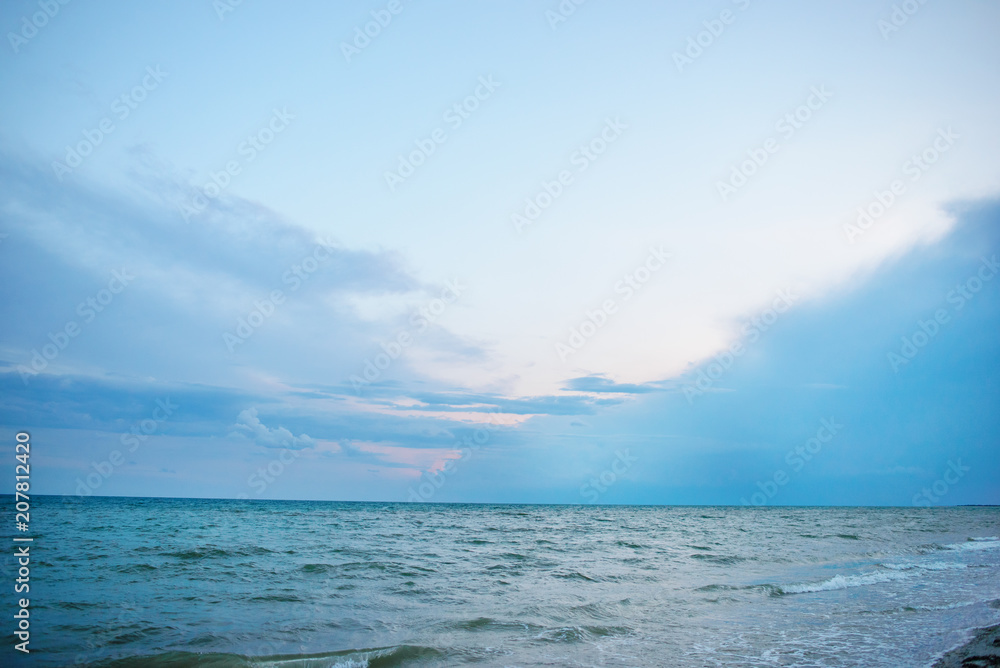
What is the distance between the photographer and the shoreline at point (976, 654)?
8.52 m

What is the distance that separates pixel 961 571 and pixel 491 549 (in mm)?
19106

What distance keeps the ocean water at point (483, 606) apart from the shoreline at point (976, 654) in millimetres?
296

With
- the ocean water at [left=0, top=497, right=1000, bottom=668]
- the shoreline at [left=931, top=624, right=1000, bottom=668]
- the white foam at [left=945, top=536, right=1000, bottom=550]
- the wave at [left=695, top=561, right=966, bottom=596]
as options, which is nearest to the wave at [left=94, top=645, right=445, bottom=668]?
the ocean water at [left=0, top=497, right=1000, bottom=668]

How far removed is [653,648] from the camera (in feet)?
34.7

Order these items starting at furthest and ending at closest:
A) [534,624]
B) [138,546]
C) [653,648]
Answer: [138,546]
[534,624]
[653,648]

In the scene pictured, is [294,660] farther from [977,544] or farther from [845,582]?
[977,544]

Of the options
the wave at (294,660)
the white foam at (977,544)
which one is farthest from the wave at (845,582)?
the wave at (294,660)

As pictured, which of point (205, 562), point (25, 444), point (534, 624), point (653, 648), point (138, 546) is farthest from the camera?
point (138, 546)

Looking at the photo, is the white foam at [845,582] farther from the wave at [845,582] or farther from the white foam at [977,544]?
the white foam at [977,544]

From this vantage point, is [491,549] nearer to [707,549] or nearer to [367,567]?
[367,567]

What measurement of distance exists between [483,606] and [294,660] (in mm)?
5655

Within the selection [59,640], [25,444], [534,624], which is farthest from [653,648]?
[25,444]

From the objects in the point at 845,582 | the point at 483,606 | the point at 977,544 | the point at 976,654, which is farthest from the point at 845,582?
the point at 977,544

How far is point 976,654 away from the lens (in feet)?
29.7
